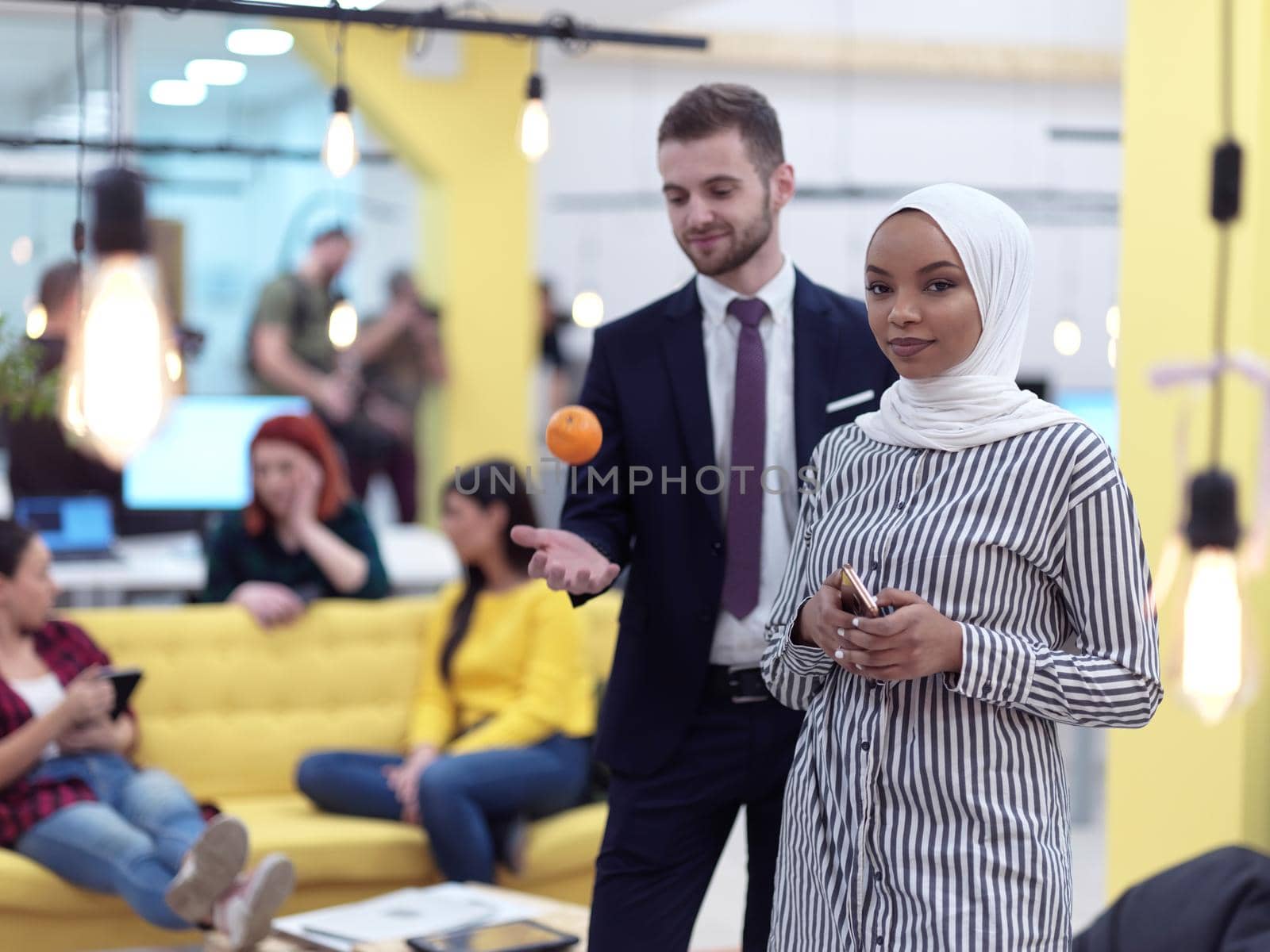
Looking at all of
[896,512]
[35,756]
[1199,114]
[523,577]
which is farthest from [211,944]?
[1199,114]

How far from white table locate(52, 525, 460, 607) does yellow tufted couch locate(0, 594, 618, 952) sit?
2.99 ft

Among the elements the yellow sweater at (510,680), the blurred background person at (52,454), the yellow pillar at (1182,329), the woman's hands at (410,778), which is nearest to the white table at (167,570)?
the blurred background person at (52,454)

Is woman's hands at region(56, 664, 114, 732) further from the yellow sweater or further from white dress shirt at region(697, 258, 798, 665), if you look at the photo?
white dress shirt at region(697, 258, 798, 665)

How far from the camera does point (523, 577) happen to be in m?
4.36

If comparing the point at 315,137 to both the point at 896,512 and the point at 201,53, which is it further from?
the point at 896,512

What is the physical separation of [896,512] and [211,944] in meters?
2.28

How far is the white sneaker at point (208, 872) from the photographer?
347 centimetres

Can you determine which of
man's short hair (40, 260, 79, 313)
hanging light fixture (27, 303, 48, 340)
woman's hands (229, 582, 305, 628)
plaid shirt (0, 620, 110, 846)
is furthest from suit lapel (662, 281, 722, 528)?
man's short hair (40, 260, 79, 313)

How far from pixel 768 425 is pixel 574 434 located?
0.29 m

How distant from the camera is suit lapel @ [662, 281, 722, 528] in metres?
2.32

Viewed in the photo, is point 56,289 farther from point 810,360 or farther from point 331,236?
point 810,360

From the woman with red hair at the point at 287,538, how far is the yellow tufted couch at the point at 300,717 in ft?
0.34

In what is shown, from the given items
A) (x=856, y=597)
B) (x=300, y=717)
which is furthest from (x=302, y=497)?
(x=856, y=597)

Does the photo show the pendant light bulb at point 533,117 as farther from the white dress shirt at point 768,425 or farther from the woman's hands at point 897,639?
the woman's hands at point 897,639
